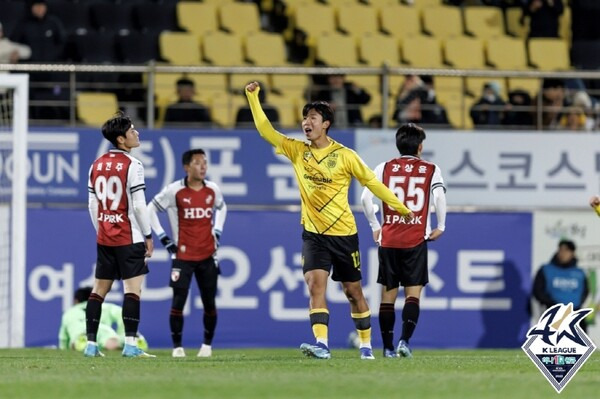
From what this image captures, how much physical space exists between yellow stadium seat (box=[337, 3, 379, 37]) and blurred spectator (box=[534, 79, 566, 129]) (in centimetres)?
326

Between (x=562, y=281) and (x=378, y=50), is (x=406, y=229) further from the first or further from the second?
(x=378, y=50)

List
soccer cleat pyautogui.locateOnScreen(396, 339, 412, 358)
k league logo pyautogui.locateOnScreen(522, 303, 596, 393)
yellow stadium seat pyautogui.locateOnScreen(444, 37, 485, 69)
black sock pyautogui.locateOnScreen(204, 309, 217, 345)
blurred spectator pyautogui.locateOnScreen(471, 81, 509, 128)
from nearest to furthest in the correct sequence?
1. k league logo pyautogui.locateOnScreen(522, 303, 596, 393)
2. soccer cleat pyautogui.locateOnScreen(396, 339, 412, 358)
3. black sock pyautogui.locateOnScreen(204, 309, 217, 345)
4. blurred spectator pyautogui.locateOnScreen(471, 81, 509, 128)
5. yellow stadium seat pyautogui.locateOnScreen(444, 37, 485, 69)

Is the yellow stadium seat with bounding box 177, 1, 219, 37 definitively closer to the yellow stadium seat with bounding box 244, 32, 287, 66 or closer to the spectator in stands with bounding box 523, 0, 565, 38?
the yellow stadium seat with bounding box 244, 32, 287, 66

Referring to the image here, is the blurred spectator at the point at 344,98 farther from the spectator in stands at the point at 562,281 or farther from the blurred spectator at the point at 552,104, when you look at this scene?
the spectator in stands at the point at 562,281

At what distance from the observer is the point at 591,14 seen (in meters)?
25.4

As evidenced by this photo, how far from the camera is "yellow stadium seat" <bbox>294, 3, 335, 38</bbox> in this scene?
79.0 feet

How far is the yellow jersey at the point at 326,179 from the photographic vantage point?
1338 centimetres

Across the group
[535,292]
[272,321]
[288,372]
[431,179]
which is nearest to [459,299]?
[535,292]

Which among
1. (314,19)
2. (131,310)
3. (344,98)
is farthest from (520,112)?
(131,310)

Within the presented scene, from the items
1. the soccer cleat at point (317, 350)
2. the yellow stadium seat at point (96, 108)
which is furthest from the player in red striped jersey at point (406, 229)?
the yellow stadium seat at point (96, 108)

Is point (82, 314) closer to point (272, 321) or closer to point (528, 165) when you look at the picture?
point (272, 321)

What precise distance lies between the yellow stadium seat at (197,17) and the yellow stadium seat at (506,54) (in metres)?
4.37

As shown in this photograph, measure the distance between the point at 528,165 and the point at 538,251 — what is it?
1181 millimetres

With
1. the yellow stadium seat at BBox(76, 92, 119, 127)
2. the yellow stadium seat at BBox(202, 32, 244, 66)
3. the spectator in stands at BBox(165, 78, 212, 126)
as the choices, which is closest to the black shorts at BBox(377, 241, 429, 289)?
the spectator in stands at BBox(165, 78, 212, 126)
